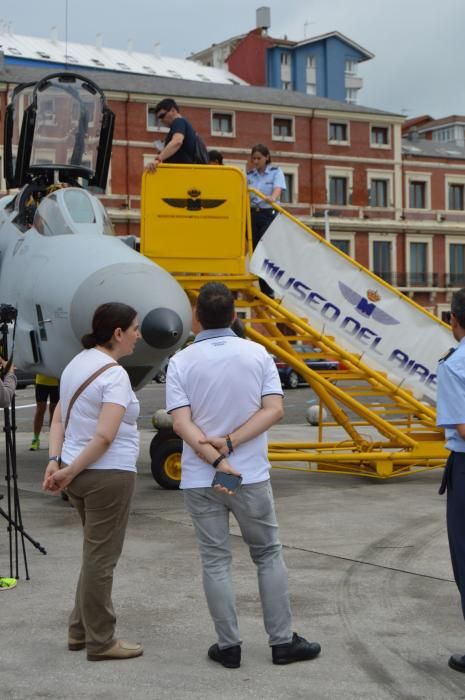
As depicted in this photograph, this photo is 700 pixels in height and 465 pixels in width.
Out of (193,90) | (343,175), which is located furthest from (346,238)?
(193,90)

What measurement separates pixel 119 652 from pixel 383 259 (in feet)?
200

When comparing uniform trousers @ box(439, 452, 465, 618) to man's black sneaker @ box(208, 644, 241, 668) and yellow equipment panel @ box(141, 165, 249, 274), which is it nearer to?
man's black sneaker @ box(208, 644, 241, 668)

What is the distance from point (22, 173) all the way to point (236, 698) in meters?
8.18

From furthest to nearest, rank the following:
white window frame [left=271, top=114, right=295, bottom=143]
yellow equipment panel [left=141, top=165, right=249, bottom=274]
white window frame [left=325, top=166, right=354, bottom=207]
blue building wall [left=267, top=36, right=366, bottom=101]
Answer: blue building wall [left=267, top=36, right=366, bottom=101]
white window frame [left=325, top=166, right=354, bottom=207]
white window frame [left=271, top=114, right=295, bottom=143]
yellow equipment panel [left=141, top=165, right=249, bottom=274]

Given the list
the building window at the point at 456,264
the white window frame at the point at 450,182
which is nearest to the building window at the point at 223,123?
the white window frame at the point at 450,182

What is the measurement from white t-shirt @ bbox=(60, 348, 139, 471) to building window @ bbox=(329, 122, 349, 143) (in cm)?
6026

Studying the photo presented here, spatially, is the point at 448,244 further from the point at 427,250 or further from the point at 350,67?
the point at 350,67

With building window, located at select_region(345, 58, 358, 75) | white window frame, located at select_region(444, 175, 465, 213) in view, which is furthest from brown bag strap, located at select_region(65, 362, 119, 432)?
building window, located at select_region(345, 58, 358, 75)

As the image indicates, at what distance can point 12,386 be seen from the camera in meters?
6.25

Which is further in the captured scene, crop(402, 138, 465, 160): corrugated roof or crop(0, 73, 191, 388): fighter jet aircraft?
crop(402, 138, 465, 160): corrugated roof

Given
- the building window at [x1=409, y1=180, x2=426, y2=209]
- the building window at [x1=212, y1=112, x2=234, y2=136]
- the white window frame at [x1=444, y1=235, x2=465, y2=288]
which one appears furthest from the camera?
the white window frame at [x1=444, y1=235, x2=465, y2=288]

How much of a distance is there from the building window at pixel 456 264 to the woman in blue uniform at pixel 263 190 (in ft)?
185

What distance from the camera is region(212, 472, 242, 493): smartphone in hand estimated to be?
4.68 metres

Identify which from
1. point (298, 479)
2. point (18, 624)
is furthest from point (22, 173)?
point (18, 624)
